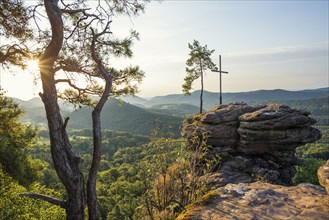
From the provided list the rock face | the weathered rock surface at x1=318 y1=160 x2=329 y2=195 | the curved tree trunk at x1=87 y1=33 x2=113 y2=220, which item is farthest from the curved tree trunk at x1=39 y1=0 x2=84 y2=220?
the rock face

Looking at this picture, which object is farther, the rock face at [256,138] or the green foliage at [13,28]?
the rock face at [256,138]

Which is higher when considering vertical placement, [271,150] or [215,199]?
[215,199]

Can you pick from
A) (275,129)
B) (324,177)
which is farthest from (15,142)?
(275,129)

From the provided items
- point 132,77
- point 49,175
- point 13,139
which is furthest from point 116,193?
point 132,77

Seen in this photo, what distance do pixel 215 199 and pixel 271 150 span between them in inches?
587

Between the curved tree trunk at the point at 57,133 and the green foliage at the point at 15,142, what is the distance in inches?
203

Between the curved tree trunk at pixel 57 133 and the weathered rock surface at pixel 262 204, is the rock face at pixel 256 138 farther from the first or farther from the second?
the weathered rock surface at pixel 262 204

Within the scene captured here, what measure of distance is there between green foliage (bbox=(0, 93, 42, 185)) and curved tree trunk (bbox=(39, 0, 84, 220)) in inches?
203

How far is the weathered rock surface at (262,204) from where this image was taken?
3.29 meters

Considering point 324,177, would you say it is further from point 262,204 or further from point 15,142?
point 15,142

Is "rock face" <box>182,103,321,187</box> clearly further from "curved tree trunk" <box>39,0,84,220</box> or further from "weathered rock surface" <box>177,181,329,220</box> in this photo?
"weathered rock surface" <box>177,181,329,220</box>

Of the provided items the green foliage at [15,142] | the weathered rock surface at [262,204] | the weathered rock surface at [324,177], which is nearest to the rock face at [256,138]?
the green foliage at [15,142]

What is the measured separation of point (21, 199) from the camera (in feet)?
38.4

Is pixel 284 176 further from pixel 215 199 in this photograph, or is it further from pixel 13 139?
pixel 13 139
